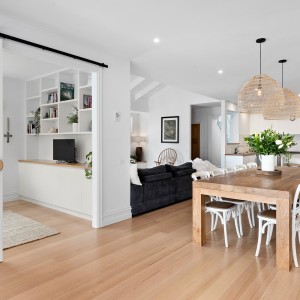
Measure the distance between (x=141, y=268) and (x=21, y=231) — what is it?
2.07 meters

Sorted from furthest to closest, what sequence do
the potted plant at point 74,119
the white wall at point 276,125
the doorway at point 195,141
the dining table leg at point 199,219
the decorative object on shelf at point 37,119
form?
the doorway at point 195,141 → the white wall at point 276,125 → the decorative object on shelf at point 37,119 → the potted plant at point 74,119 → the dining table leg at point 199,219

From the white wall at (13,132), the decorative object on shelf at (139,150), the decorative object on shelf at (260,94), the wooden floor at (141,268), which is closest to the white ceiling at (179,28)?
the decorative object on shelf at (260,94)

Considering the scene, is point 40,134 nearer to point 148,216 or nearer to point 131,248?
point 148,216

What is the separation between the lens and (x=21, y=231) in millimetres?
3846

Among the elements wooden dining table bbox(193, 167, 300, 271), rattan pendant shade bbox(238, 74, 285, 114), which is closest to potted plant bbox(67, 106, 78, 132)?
wooden dining table bbox(193, 167, 300, 271)

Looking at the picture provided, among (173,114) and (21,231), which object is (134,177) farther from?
(173,114)

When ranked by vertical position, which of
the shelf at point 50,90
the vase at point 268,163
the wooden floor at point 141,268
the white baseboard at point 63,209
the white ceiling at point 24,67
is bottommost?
the wooden floor at point 141,268

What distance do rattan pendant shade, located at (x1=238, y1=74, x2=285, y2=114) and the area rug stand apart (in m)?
3.44

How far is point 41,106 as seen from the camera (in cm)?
588

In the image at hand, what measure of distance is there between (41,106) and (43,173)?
1.55 m

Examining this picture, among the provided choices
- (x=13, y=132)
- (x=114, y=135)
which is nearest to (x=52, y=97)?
(x=13, y=132)

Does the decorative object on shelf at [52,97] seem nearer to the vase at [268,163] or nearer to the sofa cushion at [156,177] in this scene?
the sofa cushion at [156,177]

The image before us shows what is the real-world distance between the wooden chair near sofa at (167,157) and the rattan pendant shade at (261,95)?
5.50 m

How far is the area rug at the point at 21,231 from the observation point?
3505 mm
